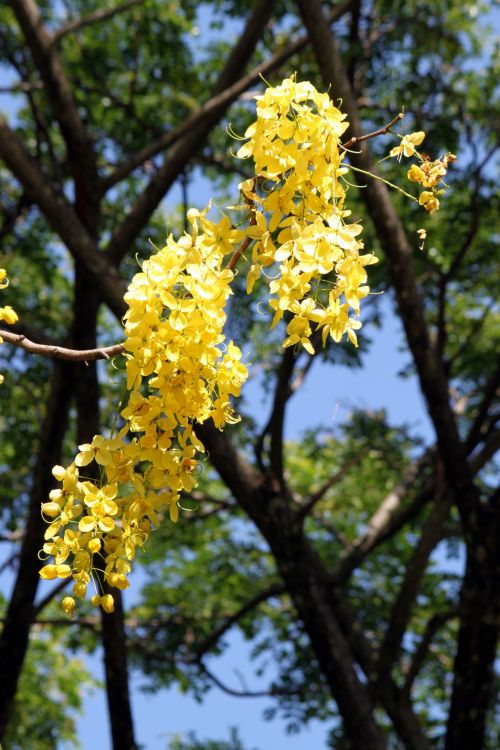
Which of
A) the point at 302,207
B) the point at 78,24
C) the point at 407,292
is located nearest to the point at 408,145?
the point at 302,207

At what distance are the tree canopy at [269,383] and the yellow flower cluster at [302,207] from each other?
168 cm

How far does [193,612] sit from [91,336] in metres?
2.72

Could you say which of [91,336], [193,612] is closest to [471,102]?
[91,336]

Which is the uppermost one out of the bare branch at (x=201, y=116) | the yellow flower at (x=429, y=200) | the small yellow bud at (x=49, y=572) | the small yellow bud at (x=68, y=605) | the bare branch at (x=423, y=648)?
the bare branch at (x=201, y=116)

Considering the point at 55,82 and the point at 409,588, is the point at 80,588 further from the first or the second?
the point at 55,82

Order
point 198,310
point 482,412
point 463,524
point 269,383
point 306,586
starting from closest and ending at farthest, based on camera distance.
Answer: point 198,310, point 306,586, point 463,524, point 482,412, point 269,383

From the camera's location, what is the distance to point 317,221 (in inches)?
73.9

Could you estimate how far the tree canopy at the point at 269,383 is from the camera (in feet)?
16.3

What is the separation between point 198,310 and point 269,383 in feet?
18.6

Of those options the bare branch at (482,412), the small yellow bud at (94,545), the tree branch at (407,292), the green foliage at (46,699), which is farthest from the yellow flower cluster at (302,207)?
the green foliage at (46,699)

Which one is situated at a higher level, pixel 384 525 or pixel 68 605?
pixel 384 525

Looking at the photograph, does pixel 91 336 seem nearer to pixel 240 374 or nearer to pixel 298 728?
pixel 298 728

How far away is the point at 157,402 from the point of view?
1.89 meters

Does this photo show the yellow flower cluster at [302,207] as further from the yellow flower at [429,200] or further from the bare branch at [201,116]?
the bare branch at [201,116]
